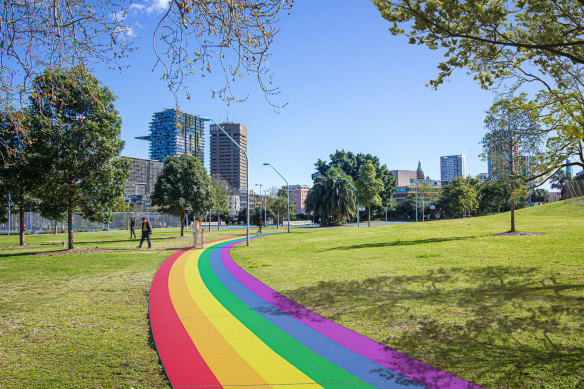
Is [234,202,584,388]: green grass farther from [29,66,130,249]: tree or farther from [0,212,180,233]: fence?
[0,212,180,233]: fence

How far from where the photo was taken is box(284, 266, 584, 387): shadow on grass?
4060 mm

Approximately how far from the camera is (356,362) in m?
4.39

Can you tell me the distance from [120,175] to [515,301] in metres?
18.1

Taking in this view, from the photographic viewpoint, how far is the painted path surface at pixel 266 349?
3.95 meters

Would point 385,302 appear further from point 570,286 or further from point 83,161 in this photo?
point 83,161

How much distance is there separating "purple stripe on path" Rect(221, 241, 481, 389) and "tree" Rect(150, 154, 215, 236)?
77.6 feet

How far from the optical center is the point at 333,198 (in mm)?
45844

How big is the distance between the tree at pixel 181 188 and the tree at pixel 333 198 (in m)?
19.3

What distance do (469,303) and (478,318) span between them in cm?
86

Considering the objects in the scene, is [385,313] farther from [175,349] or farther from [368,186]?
[368,186]

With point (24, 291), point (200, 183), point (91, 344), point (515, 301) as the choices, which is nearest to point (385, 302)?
point (515, 301)

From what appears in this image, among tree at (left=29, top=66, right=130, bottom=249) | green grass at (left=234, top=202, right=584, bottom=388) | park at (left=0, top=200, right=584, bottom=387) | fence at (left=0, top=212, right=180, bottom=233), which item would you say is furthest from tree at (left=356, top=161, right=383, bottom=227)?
tree at (left=29, top=66, right=130, bottom=249)

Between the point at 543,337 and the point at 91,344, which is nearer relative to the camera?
the point at 543,337

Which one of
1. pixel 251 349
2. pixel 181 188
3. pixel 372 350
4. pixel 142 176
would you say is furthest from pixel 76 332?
pixel 142 176
